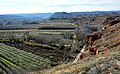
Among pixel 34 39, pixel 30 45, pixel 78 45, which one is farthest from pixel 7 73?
pixel 34 39

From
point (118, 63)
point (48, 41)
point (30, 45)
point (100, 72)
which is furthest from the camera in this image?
point (48, 41)

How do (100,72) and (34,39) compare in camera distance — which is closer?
(100,72)

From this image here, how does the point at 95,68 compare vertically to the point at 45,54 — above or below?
above

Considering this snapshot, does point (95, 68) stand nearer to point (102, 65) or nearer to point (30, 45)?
point (102, 65)

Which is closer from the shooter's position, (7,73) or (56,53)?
(7,73)

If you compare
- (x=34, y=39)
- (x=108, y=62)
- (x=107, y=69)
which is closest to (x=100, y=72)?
(x=107, y=69)

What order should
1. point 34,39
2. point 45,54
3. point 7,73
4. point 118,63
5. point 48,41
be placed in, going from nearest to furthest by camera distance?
1. point 118,63
2. point 7,73
3. point 45,54
4. point 48,41
5. point 34,39

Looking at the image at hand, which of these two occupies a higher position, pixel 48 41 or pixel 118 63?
pixel 118 63

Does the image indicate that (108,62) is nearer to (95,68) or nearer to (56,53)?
(95,68)

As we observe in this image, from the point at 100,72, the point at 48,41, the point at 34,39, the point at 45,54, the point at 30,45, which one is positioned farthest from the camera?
the point at 34,39
